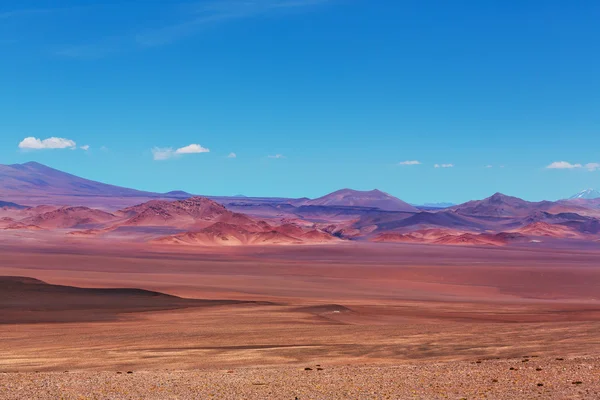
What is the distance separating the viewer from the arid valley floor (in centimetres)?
1627

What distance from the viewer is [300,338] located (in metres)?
25.7

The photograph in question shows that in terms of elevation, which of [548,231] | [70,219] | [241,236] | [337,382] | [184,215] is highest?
[184,215]

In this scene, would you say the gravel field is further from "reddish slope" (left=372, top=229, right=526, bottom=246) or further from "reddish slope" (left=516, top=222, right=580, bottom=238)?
"reddish slope" (left=516, top=222, right=580, bottom=238)

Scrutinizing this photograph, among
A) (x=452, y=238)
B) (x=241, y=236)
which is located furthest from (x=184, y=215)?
(x=452, y=238)

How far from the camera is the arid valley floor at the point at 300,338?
16266mm

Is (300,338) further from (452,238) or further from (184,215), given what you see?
(184,215)

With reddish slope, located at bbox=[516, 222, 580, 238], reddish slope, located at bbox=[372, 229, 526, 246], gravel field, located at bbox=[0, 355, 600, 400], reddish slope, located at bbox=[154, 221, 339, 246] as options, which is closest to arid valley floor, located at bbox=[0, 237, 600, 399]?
gravel field, located at bbox=[0, 355, 600, 400]

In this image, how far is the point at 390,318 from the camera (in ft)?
111

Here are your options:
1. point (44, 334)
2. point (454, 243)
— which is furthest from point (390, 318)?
point (454, 243)

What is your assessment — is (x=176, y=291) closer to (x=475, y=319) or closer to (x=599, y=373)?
(x=475, y=319)

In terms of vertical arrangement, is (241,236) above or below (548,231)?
below

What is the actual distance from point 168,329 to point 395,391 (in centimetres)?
1493

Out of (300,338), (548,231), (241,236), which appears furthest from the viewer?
(548,231)

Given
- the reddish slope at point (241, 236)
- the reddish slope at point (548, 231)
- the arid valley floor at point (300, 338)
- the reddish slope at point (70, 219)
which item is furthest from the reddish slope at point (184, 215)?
the arid valley floor at point (300, 338)
